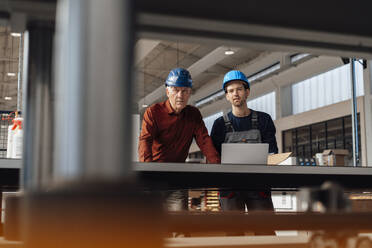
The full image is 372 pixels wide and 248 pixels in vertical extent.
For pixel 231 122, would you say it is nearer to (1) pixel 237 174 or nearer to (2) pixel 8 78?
(1) pixel 237 174

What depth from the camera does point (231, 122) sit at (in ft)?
9.16

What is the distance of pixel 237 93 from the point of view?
9.30ft

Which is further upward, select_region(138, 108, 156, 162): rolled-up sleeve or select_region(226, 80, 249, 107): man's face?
select_region(226, 80, 249, 107): man's face

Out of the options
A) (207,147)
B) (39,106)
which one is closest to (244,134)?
(207,147)

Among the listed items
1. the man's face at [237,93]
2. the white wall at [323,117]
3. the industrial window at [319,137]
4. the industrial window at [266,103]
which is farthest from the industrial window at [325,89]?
the man's face at [237,93]

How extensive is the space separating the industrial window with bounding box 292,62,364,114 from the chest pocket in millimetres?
7677

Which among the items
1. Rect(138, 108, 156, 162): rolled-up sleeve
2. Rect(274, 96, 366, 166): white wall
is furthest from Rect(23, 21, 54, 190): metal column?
Rect(274, 96, 366, 166): white wall

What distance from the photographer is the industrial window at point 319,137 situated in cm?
1034

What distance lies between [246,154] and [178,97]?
1.90 ft

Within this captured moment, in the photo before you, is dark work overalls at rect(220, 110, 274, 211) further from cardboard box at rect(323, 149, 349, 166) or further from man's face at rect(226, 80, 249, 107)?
cardboard box at rect(323, 149, 349, 166)

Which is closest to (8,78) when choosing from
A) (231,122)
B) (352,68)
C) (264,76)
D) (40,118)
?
(264,76)

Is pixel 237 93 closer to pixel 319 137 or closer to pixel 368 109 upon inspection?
pixel 368 109

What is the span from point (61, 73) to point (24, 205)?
0.33 feet

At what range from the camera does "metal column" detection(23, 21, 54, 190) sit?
61 cm
